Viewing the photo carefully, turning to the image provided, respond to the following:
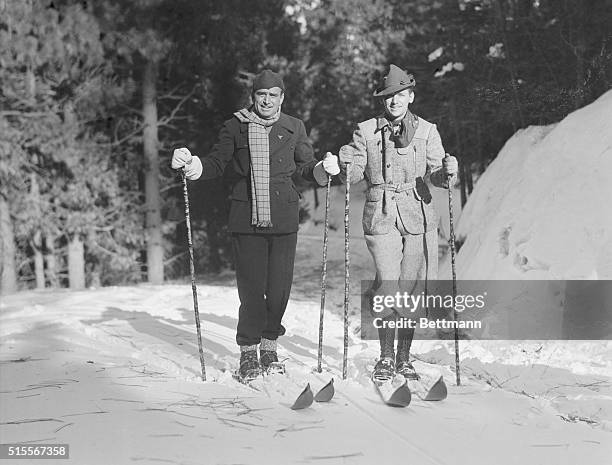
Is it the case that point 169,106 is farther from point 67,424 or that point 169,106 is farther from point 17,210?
point 67,424

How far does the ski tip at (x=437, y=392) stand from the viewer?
400cm

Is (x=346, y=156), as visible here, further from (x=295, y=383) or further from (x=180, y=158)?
(x=295, y=383)

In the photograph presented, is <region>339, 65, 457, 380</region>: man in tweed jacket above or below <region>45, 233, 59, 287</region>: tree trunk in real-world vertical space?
above

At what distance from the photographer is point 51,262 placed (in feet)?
48.9

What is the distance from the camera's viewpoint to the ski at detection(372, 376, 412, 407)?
3.86 meters

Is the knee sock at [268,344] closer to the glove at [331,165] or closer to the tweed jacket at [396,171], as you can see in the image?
the tweed jacket at [396,171]

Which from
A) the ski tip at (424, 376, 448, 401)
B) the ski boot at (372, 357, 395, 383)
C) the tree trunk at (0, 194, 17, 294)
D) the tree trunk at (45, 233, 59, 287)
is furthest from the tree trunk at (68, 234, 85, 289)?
the ski tip at (424, 376, 448, 401)

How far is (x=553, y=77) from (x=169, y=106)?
10.5 meters

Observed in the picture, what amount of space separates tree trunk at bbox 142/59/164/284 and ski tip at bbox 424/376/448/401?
1120 centimetres

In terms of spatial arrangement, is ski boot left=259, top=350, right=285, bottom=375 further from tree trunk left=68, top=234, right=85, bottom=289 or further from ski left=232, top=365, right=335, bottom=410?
tree trunk left=68, top=234, right=85, bottom=289

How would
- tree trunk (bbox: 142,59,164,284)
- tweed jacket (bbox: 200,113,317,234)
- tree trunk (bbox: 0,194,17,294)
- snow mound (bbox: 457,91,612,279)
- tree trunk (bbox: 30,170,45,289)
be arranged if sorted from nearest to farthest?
tweed jacket (bbox: 200,113,317,234) < snow mound (bbox: 457,91,612,279) < tree trunk (bbox: 0,194,17,294) < tree trunk (bbox: 30,170,45,289) < tree trunk (bbox: 142,59,164,284)

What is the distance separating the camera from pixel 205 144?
15.5m

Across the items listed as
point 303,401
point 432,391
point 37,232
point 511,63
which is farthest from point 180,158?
point 37,232

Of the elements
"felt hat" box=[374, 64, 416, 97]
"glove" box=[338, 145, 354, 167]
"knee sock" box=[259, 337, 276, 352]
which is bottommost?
"knee sock" box=[259, 337, 276, 352]
